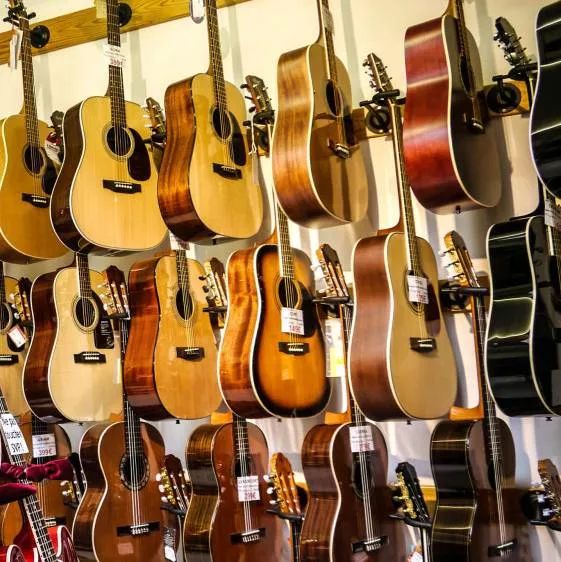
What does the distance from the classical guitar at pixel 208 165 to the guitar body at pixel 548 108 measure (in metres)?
1.20

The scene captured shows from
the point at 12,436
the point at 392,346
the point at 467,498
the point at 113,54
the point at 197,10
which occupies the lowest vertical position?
the point at 467,498

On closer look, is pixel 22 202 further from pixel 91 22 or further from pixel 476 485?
pixel 476 485

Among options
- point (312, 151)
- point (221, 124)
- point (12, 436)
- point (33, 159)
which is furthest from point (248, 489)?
point (33, 159)

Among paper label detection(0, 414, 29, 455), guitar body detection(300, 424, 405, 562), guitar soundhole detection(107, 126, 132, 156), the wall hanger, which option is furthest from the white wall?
paper label detection(0, 414, 29, 455)

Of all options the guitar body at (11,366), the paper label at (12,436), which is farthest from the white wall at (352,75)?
the paper label at (12,436)

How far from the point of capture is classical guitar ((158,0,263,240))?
324 cm

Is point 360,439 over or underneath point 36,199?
underneath

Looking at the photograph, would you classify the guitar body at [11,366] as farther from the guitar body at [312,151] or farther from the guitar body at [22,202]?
the guitar body at [312,151]

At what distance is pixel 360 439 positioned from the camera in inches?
124

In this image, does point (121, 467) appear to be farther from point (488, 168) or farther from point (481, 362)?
point (488, 168)

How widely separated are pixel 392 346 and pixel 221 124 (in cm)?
115

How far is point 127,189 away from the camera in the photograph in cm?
347

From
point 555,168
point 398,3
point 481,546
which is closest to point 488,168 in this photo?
point 555,168

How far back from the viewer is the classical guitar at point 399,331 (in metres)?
2.86
